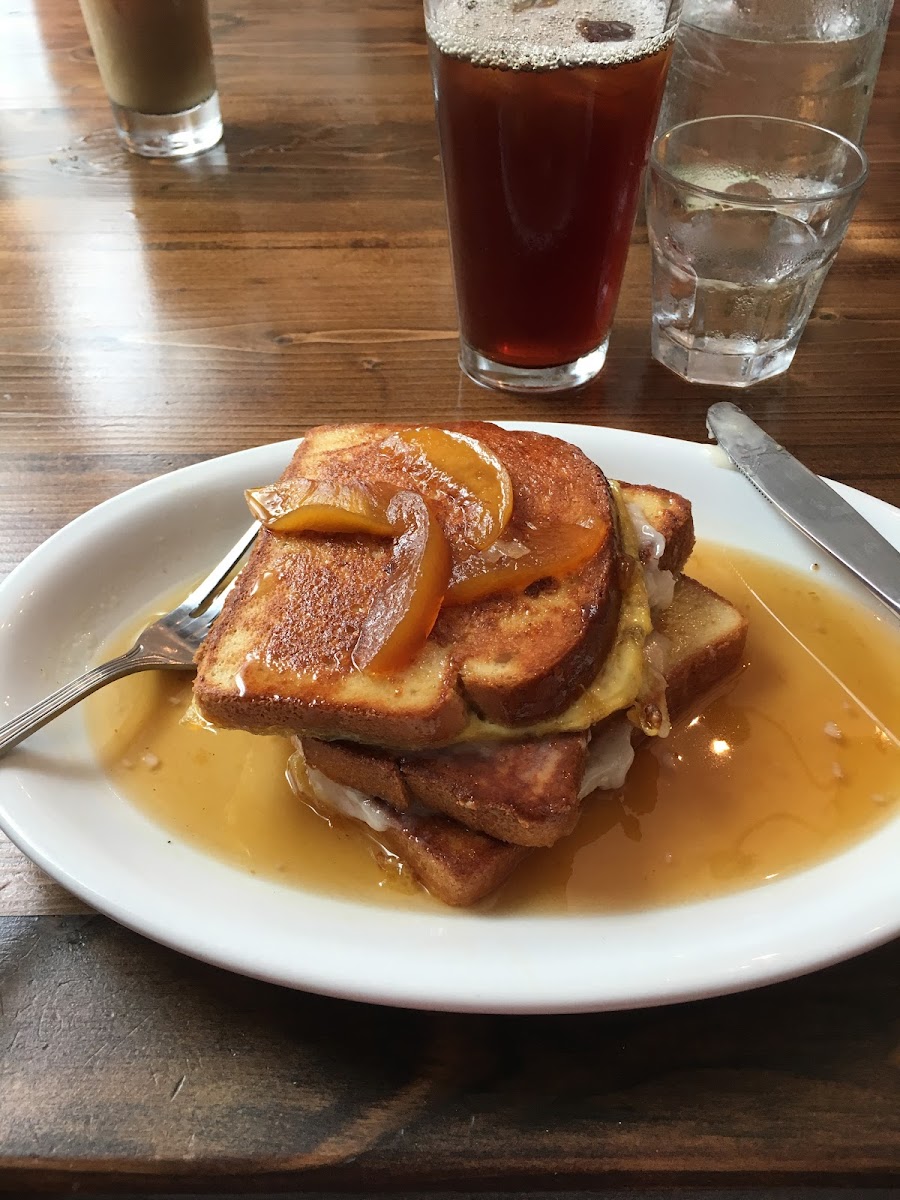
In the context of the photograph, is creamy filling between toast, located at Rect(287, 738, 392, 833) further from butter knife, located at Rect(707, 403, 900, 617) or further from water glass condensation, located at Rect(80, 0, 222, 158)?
water glass condensation, located at Rect(80, 0, 222, 158)

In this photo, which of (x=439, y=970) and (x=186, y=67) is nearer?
(x=439, y=970)

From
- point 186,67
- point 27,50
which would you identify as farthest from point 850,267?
point 27,50

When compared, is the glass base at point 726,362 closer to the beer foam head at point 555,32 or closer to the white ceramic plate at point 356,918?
the beer foam head at point 555,32

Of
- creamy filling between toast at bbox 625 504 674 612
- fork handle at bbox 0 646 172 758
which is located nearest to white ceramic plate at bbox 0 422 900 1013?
fork handle at bbox 0 646 172 758

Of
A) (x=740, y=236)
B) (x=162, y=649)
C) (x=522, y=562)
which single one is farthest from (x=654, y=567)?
(x=740, y=236)

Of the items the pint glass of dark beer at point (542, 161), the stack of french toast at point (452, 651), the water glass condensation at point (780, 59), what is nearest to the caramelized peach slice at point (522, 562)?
the stack of french toast at point (452, 651)

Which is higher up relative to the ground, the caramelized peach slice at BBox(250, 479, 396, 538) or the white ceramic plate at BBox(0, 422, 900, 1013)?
the caramelized peach slice at BBox(250, 479, 396, 538)

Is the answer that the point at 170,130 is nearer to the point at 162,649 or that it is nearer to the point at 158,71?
the point at 158,71

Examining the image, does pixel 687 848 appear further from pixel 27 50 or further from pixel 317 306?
pixel 27 50
